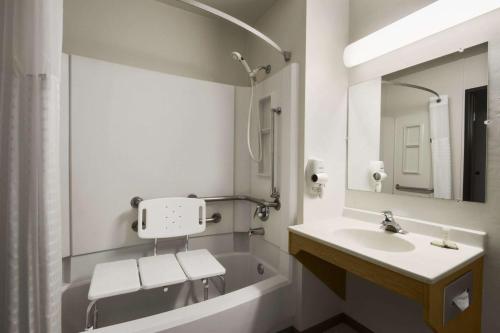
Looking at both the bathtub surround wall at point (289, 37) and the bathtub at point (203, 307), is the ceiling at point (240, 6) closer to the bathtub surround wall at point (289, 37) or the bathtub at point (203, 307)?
the bathtub surround wall at point (289, 37)

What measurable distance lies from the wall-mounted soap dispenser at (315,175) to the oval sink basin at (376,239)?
11.6 inches

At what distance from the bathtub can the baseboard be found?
4.5 inches

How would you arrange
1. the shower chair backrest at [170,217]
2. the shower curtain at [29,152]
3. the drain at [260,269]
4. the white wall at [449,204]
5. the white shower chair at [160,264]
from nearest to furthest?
the shower curtain at [29,152] → the white wall at [449,204] → the white shower chair at [160,264] → the shower chair backrest at [170,217] → the drain at [260,269]

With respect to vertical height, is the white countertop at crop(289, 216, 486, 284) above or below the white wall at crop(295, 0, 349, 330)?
below

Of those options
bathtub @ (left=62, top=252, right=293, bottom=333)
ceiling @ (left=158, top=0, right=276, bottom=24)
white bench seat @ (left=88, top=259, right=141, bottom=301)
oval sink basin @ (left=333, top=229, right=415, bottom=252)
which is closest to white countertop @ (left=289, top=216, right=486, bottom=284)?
oval sink basin @ (left=333, top=229, right=415, bottom=252)

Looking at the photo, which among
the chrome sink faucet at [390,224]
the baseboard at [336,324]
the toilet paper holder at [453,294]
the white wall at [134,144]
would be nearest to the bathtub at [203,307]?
the baseboard at [336,324]

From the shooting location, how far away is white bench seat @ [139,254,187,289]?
119cm

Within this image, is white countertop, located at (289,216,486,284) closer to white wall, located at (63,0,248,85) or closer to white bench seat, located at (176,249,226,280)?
white bench seat, located at (176,249,226,280)

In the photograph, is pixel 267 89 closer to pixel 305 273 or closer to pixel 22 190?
pixel 305 273

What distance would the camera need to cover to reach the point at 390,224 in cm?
129

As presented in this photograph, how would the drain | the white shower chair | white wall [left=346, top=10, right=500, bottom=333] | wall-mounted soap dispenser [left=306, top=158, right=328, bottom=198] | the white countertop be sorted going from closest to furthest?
the white countertop < white wall [left=346, top=10, right=500, bottom=333] < the white shower chair < wall-mounted soap dispenser [left=306, top=158, right=328, bottom=198] < the drain

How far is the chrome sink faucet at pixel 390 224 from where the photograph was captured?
127 cm

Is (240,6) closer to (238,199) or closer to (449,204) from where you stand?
(238,199)

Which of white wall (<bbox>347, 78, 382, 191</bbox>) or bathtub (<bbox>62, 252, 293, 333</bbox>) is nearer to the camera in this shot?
bathtub (<bbox>62, 252, 293, 333</bbox>)
